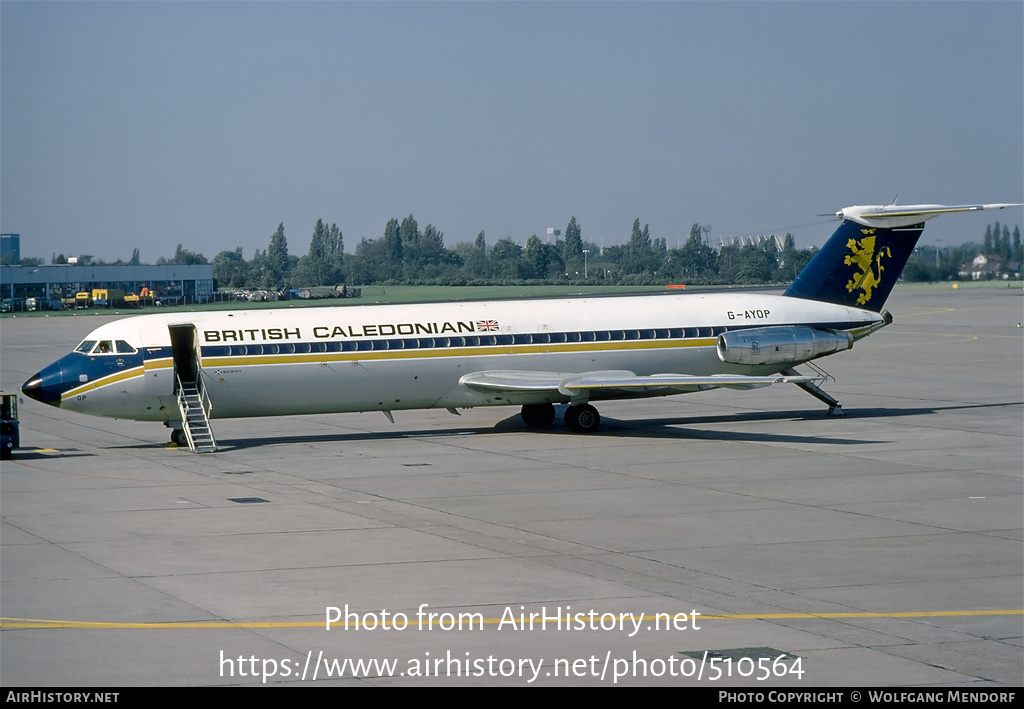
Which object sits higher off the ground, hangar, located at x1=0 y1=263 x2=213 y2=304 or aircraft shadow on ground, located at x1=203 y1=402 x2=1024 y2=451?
hangar, located at x1=0 y1=263 x2=213 y2=304

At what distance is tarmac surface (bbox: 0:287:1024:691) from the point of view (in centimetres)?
1379

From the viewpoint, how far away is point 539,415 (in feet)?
115

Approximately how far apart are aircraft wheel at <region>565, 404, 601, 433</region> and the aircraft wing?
0.51m

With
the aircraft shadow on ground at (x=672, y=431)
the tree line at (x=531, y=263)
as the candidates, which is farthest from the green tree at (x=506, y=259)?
the aircraft shadow on ground at (x=672, y=431)

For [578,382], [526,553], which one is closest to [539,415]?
[578,382]

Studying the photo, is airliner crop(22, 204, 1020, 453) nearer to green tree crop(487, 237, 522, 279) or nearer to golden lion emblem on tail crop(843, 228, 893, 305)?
golden lion emblem on tail crop(843, 228, 893, 305)

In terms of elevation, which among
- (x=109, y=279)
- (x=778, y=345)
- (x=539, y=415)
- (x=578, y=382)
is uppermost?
(x=109, y=279)

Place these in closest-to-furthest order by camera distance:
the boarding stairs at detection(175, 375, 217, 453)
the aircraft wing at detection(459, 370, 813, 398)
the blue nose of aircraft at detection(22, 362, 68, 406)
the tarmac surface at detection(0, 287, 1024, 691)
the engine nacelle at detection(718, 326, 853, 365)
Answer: the tarmac surface at detection(0, 287, 1024, 691) < the blue nose of aircraft at detection(22, 362, 68, 406) < the boarding stairs at detection(175, 375, 217, 453) < the aircraft wing at detection(459, 370, 813, 398) < the engine nacelle at detection(718, 326, 853, 365)

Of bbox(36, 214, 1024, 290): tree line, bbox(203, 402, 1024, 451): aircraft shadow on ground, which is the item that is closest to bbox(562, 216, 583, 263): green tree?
bbox(36, 214, 1024, 290): tree line

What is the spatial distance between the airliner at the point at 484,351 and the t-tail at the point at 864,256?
4 cm

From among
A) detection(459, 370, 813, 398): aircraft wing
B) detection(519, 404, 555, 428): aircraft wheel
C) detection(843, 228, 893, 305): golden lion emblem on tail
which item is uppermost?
detection(843, 228, 893, 305): golden lion emblem on tail

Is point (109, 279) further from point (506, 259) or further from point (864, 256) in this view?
point (864, 256)

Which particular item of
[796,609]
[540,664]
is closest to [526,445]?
[796,609]

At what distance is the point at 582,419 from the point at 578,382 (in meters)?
1.23
